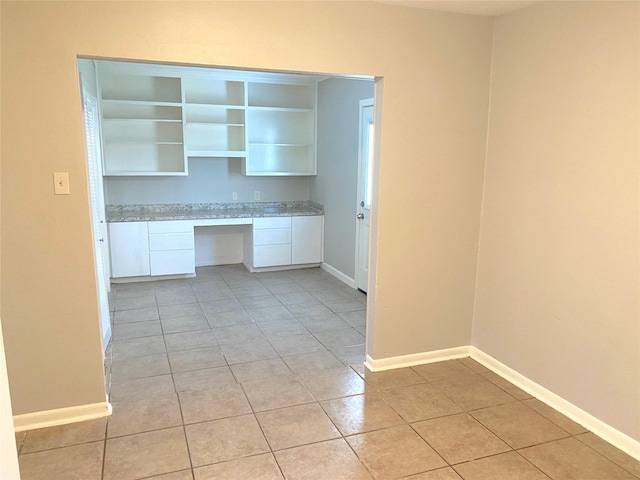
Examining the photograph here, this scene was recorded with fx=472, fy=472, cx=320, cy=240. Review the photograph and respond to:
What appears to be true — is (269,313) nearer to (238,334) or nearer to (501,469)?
(238,334)

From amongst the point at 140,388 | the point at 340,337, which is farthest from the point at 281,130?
the point at 140,388

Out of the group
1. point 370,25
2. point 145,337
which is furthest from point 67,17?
point 145,337

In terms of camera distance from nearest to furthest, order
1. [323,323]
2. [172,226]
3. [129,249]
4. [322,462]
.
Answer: [322,462] < [323,323] < [129,249] < [172,226]

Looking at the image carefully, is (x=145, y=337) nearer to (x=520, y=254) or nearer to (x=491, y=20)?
(x=520, y=254)

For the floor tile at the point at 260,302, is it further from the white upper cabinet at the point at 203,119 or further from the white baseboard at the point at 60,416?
the white baseboard at the point at 60,416

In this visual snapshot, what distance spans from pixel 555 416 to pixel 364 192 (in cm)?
284

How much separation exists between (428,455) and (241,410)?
1075 mm

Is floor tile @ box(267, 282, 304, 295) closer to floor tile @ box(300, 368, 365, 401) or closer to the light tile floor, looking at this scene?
the light tile floor

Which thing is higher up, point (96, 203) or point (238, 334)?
point (96, 203)

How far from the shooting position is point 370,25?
9.22ft

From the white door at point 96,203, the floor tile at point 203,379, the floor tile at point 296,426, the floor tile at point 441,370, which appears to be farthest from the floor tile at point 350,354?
the white door at point 96,203

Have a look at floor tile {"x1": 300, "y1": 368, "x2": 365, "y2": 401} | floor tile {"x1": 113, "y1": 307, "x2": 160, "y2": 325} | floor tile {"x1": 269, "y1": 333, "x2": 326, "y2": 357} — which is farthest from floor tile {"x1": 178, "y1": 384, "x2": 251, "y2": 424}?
floor tile {"x1": 113, "y1": 307, "x2": 160, "y2": 325}

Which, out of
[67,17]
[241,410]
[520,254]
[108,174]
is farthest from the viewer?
[108,174]

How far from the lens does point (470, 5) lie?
281cm
